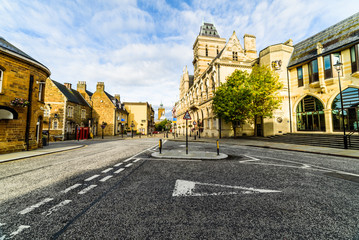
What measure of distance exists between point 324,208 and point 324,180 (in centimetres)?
237

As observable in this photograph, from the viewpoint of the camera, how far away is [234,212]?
2705 mm

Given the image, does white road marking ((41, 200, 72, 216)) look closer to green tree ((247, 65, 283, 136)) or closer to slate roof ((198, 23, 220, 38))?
green tree ((247, 65, 283, 136))

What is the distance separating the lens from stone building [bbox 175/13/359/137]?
15.1 m

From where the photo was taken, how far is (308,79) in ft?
61.8

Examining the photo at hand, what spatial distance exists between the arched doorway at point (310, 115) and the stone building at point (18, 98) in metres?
30.0

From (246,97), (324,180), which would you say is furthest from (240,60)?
(324,180)

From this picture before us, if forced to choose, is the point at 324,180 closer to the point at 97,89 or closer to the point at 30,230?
the point at 30,230

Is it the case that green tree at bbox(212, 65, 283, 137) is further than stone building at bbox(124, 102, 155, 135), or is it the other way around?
stone building at bbox(124, 102, 155, 135)

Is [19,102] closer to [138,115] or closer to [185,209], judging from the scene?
[185,209]

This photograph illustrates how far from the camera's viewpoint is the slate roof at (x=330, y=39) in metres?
15.4

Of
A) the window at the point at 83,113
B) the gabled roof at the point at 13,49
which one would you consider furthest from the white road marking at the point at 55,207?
the window at the point at 83,113

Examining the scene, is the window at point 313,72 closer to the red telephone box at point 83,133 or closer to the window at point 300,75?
the window at point 300,75

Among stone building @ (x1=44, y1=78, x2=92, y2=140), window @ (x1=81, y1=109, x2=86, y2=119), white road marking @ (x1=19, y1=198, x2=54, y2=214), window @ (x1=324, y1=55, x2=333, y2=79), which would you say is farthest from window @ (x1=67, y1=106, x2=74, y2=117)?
window @ (x1=324, y1=55, x2=333, y2=79)

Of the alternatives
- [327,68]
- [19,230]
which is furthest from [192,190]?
[327,68]
